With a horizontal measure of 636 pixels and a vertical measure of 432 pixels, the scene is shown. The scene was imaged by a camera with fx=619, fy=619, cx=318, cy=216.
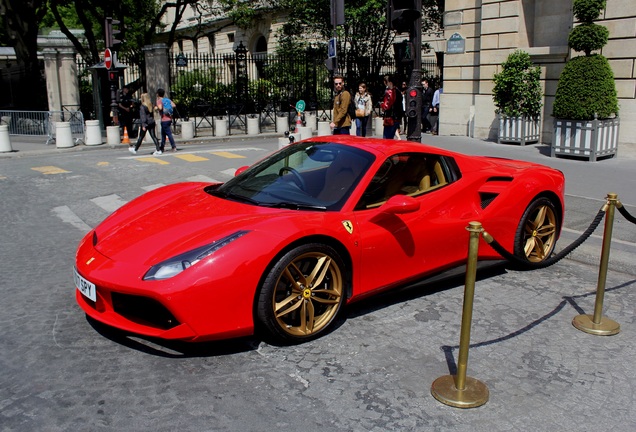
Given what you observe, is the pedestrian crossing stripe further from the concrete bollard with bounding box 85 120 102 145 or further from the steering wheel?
the steering wheel

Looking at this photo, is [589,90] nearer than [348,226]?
No

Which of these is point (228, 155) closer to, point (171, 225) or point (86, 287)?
point (171, 225)

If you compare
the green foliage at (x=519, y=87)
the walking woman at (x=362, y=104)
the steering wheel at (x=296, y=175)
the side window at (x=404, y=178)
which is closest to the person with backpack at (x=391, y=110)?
the walking woman at (x=362, y=104)

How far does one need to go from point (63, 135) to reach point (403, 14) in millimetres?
12586

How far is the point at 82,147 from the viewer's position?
60.4ft

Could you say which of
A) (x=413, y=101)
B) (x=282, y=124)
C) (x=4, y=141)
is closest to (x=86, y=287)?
(x=413, y=101)

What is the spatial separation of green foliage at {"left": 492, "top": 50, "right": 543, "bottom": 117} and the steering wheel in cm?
1245

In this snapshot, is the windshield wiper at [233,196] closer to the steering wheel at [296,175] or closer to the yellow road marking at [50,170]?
the steering wheel at [296,175]

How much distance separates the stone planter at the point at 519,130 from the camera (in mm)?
16547

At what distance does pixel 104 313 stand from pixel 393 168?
2.53 metres

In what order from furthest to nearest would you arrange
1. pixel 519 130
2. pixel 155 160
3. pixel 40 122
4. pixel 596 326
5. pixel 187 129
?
pixel 40 122 → pixel 187 129 → pixel 519 130 → pixel 155 160 → pixel 596 326

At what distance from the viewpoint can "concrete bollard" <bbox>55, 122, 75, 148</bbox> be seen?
1789 centimetres

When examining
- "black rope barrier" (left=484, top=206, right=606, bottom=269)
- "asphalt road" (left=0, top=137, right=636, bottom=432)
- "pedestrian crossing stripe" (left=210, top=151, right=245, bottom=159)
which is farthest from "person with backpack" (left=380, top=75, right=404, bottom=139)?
"black rope barrier" (left=484, top=206, right=606, bottom=269)

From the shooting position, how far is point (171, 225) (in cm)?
452
